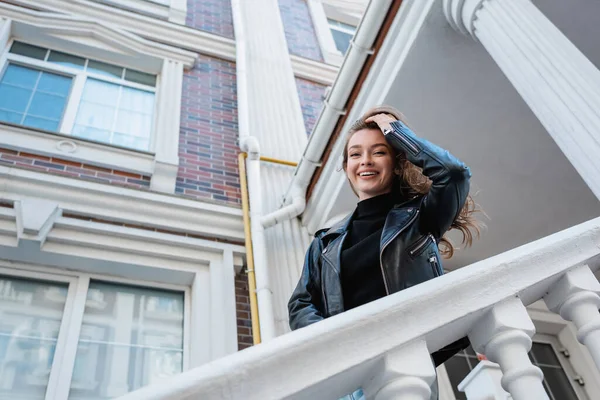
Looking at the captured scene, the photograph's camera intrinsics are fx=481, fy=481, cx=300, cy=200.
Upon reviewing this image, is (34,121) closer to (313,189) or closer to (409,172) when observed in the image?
(313,189)

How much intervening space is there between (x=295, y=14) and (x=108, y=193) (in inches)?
190

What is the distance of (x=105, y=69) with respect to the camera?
4.99 meters

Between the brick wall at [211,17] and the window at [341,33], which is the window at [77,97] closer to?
the brick wall at [211,17]

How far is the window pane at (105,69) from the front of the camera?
4930mm

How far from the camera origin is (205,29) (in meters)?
5.85

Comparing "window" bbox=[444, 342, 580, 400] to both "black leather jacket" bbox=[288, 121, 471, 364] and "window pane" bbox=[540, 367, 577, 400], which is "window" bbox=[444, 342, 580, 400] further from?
"black leather jacket" bbox=[288, 121, 471, 364]

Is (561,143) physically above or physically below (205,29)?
below

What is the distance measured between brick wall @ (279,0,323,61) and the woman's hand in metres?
4.99

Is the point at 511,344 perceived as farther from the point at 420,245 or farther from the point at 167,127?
the point at 167,127

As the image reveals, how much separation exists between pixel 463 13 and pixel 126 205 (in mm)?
2570

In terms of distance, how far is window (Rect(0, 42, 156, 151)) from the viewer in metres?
4.19

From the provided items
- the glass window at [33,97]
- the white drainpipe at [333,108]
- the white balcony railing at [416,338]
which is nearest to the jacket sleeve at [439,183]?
the white balcony railing at [416,338]

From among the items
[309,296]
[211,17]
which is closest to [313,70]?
[211,17]

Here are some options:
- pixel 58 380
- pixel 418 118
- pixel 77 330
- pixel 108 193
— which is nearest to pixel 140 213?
pixel 108 193
